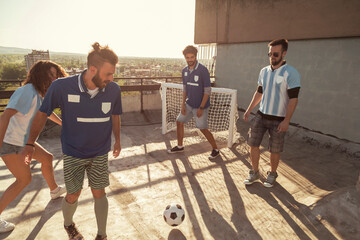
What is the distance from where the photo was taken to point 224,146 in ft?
18.6

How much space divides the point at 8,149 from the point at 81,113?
112 centimetres

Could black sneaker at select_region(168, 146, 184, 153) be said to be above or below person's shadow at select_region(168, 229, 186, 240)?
above

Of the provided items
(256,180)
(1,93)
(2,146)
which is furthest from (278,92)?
(1,93)

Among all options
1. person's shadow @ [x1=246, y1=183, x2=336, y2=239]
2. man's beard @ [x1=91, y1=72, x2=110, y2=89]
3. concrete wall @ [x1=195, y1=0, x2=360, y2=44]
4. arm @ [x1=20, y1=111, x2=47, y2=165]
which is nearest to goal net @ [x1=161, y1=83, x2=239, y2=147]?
person's shadow @ [x1=246, y1=183, x2=336, y2=239]

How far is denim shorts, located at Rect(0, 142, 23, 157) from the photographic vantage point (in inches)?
92.5

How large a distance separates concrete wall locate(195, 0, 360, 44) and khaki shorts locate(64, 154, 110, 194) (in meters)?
6.11

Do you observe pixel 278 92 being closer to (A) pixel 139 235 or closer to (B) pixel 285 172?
(B) pixel 285 172

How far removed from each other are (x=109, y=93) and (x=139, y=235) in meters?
1.72

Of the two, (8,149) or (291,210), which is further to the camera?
(291,210)

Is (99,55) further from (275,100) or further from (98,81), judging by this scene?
(275,100)

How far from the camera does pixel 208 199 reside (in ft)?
11.1

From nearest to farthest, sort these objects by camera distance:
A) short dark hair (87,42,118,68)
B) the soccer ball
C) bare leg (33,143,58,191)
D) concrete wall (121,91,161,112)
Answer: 1. short dark hair (87,42,118,68)
2. the soccer ball
3. bare leg (33,143,58,191)
4. concrete wall (121,91,161,112)

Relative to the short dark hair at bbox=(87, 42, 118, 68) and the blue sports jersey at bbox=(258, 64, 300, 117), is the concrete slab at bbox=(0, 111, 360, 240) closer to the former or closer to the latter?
the blue sports jersey at bbox=(258, 64, 300, 117)

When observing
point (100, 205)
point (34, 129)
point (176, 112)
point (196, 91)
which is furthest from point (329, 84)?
point (34, 129)
